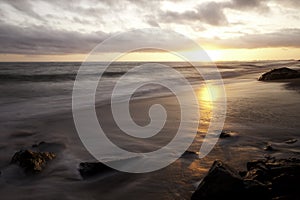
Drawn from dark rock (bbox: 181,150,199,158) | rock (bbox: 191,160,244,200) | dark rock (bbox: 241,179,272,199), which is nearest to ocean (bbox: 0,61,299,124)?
dark rock (bbox: 181,150,199,158)

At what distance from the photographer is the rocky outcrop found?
318 cm

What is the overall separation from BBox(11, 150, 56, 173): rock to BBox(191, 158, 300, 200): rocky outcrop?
2858 mm

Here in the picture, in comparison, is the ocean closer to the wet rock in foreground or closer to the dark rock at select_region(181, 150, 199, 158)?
the dark rock at select_region(181, 150, 199, 158)

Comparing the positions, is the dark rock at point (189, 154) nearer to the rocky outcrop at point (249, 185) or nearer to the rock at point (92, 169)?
the rock at point (92, 169)

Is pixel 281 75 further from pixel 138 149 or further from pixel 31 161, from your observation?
pixel 31 161

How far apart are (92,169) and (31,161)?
1142 mm

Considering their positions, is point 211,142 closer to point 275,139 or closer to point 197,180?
point 275,139

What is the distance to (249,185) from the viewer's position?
10.5ft

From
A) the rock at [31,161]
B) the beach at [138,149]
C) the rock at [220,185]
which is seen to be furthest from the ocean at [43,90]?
the rock at [220,185]

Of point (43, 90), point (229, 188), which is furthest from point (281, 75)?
point (229, 188)

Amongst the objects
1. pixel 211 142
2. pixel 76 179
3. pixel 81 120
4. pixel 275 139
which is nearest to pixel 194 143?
pixel 211 142

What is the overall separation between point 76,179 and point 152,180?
4.03 feet

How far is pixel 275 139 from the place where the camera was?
582 cm

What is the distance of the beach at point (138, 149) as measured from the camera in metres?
3.96
